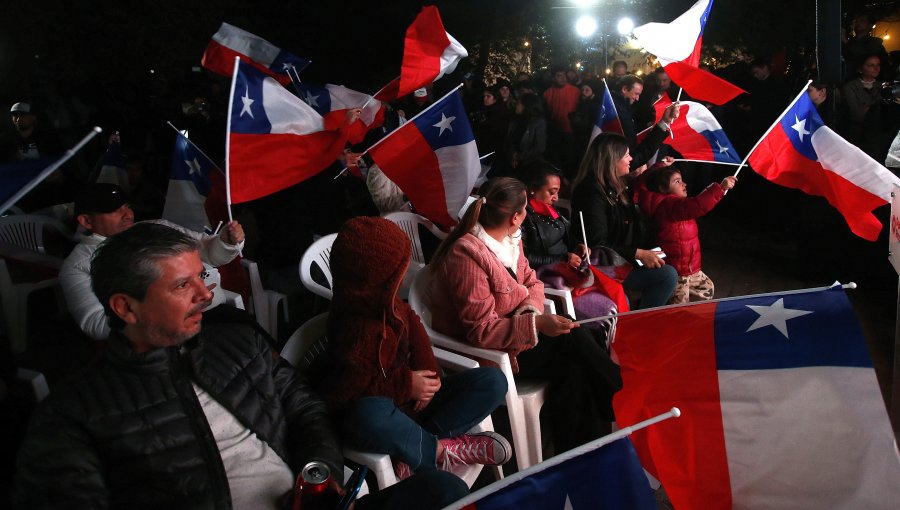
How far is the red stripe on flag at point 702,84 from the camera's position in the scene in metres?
4.91

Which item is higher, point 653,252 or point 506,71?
point 653,252

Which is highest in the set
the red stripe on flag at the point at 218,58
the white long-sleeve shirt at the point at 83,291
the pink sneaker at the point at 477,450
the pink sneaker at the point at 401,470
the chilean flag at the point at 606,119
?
the red stripe on flag at the point at 218,58

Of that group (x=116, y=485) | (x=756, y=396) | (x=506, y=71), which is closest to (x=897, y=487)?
(x=756, y=396)

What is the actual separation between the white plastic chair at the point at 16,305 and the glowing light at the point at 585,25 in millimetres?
16290

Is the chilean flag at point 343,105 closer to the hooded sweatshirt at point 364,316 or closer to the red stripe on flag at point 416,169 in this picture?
the red stripe on flag at point 416,169

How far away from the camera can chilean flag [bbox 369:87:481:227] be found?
14.3ft

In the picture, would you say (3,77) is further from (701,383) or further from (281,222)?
(701,383)

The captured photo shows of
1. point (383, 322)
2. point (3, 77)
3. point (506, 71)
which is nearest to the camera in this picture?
point (383, 322)

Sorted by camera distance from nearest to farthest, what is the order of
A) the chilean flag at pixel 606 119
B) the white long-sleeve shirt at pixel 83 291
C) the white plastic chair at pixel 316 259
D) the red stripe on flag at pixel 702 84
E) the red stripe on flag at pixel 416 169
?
the white long-sleeve shirt at pixel 83 291
the white plastic chair at pixel 316 259
the red stripe on flag at pixel 416 169
the red stripe on flag at pixel 702 84
the chilean flag at pixel 606 119

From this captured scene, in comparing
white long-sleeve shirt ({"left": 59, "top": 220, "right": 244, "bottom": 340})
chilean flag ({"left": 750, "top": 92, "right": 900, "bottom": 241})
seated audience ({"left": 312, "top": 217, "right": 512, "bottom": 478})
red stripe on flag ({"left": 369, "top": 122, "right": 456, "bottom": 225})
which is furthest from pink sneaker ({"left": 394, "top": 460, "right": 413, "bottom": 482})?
chilean flag ({"left": 750, "top": 92, "right": 900, "bottom": 241})

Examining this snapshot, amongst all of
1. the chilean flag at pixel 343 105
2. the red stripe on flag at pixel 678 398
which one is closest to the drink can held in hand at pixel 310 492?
the red stripe on flag at pixel 678 398

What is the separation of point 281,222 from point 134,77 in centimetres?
648

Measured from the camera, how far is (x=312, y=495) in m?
1.97

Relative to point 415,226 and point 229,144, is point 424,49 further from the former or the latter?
point 229,144
